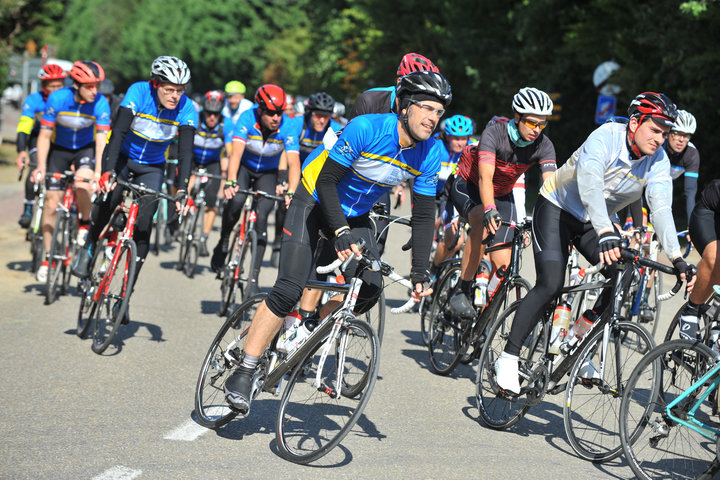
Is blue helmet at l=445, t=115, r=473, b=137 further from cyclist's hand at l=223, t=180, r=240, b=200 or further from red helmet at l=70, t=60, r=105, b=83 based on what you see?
red helmet at l=70, t=60, r=105, b=83

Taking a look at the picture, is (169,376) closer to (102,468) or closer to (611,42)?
(102,468)

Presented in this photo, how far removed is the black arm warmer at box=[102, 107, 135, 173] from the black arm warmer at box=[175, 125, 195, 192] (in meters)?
0.46

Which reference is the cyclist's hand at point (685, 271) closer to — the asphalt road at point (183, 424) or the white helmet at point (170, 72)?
the asphalt road at point (183, 424)

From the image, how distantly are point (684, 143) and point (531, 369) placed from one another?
4.71m

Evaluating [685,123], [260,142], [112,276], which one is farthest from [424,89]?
[685,123]

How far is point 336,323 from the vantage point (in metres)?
5.38

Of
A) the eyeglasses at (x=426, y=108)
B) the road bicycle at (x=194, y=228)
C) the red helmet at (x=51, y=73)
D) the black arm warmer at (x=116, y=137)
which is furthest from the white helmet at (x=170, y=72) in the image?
the road bicycle at (x=194, y=228)

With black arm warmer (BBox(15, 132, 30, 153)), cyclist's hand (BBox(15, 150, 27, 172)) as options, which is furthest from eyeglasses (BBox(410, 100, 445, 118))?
black arm warmer (BBox(15, 132, 30, 153))

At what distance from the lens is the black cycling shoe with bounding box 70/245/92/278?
27.7 feet

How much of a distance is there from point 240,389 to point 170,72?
3335mm

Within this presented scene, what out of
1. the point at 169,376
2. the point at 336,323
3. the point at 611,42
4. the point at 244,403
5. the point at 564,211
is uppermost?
the point at 611,42

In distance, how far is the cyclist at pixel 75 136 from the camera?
966 centimetres

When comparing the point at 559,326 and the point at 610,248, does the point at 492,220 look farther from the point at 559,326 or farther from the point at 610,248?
the point at 610,248

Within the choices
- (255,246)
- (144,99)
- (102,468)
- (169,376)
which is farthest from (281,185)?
(102,468)
